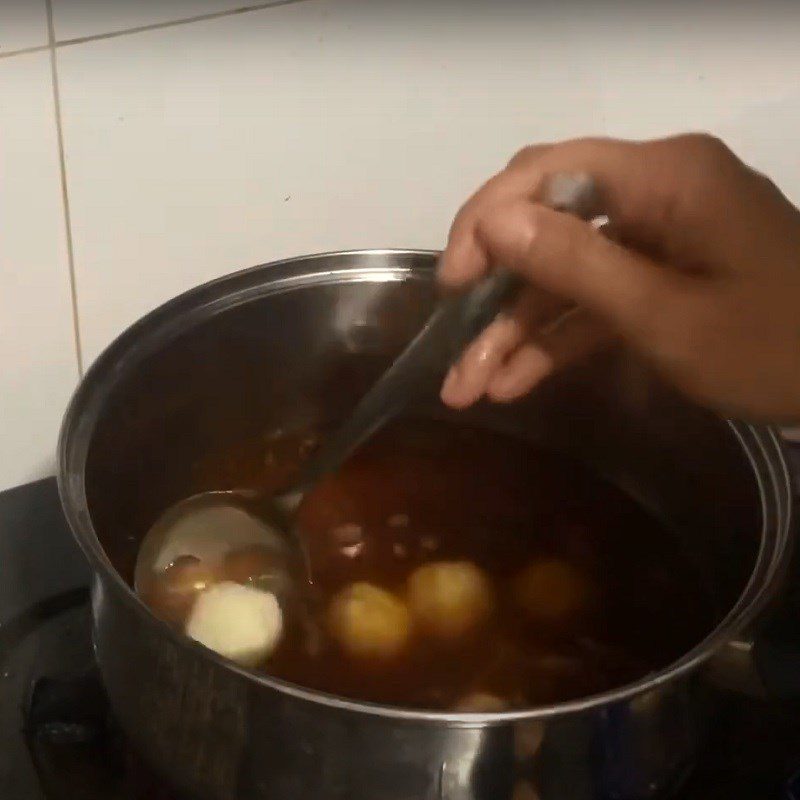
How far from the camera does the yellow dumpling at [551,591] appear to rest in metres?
0.66

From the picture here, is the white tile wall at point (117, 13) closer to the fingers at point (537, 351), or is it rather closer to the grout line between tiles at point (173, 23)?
the grout line between tiles at point (173, 23)

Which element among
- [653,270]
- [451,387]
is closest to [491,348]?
[451,387]

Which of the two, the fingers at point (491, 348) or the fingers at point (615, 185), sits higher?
the fingers at point (615, 185)

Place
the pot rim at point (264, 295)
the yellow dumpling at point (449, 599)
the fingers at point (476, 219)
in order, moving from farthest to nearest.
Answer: the yellow dumpling at point (449, 599)
the fingers at point (476, 219)
the pot rim at point (264, 295)

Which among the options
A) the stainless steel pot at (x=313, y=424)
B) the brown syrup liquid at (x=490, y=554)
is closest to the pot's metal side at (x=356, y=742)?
the stainless steel pot at (x=313, y=424)

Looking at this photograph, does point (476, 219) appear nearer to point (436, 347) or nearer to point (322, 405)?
point (436, 347)

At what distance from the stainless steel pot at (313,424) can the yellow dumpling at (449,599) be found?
0.13 m

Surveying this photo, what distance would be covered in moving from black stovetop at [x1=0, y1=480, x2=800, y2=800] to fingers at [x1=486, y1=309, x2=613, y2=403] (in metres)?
0.21

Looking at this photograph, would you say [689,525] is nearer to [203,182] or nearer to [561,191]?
[561,191]

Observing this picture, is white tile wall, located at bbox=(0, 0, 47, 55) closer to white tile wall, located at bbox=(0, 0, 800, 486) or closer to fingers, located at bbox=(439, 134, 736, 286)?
white tile wall, located at bbox=(0, 0, 800, 486)

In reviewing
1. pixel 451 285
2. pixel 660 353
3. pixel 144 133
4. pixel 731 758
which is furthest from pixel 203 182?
pixel 731 758

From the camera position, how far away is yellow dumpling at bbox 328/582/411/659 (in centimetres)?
62

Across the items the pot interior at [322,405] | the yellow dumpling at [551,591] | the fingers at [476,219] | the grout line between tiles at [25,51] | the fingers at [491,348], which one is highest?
the grout line between tiles at [25,51]

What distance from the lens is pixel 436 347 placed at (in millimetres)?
615
